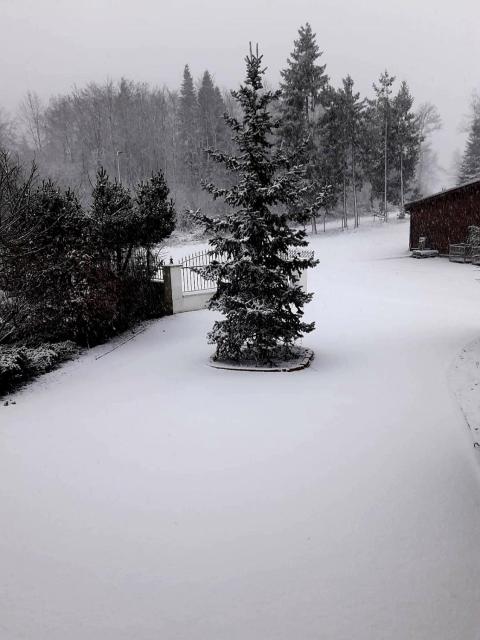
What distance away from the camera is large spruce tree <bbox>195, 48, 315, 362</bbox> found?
8.93m

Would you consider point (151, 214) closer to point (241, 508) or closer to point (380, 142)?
point (241, 508)

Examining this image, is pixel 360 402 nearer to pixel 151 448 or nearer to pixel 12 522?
pixel 151 448

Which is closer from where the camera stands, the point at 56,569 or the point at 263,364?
the point at 56,569

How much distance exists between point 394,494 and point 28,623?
343 cm

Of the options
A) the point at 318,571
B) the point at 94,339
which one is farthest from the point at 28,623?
the point at 94,339

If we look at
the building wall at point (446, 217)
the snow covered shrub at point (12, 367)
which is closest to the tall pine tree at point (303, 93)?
the building wall at point (446, 217)

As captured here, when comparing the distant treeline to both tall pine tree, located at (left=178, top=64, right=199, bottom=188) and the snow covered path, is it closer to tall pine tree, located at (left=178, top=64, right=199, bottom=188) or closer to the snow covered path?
→ tall pine tree, located at (left=178, top=64, right=199, bottom=188)

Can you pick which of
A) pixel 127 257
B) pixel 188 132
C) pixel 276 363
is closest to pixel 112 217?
pixel 127 257

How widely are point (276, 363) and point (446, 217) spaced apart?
76.9 ft

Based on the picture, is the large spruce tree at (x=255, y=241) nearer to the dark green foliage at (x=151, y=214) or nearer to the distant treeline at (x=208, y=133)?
the dark green foliage at (x=151, y=214)

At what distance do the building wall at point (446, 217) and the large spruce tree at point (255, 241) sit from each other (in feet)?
69.0

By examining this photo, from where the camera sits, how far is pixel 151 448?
18.5 ft

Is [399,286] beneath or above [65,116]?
beneath

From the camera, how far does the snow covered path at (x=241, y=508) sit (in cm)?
303
